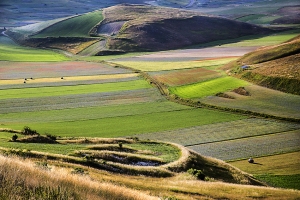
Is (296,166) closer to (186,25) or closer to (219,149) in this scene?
(219,149)

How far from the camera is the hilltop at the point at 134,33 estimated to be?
163875 mm

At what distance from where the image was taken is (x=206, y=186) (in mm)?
30766

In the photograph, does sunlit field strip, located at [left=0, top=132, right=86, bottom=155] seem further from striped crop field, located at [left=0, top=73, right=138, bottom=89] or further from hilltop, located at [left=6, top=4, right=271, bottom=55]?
hilltop, located at [left=6, top=4, right=271, bottom=55]

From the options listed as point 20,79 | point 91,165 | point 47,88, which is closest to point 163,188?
point 91,165

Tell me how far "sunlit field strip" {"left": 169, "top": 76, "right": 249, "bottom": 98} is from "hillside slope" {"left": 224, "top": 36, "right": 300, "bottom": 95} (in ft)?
12.0

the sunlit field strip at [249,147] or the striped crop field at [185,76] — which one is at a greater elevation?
the striped crop field at [185,76]

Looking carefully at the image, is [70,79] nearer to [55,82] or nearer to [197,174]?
[55,82]

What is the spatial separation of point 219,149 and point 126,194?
32.3 m

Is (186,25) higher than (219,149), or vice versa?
(186,25)

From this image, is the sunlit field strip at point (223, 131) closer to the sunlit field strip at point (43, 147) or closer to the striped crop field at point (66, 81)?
the sunlit field strip at point (43, 147)

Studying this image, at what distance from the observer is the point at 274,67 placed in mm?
89500

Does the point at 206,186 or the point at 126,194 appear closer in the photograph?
the point at 126,194

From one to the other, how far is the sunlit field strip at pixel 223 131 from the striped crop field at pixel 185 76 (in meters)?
31.9

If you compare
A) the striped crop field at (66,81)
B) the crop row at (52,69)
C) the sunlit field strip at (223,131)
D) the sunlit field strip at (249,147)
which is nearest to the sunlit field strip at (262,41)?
the crop row at (52,69)
